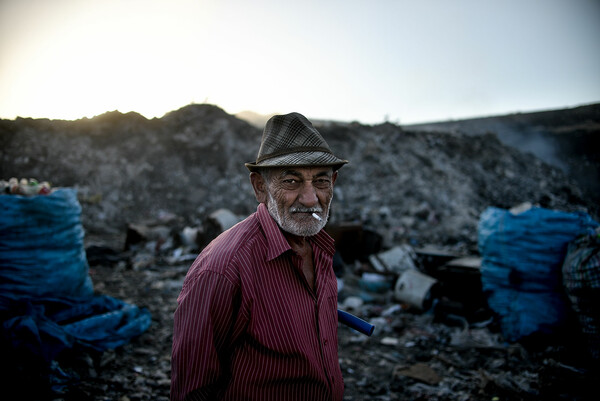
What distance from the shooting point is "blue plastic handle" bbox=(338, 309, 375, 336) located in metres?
1.61

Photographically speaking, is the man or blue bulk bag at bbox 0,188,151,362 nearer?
the man

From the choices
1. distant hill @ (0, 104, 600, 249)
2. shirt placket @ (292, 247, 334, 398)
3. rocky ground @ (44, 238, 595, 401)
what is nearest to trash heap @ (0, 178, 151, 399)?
rocky ground @ (44, 238, 595, 401)

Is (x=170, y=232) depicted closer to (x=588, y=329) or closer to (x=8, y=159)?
(x=8, y=159)

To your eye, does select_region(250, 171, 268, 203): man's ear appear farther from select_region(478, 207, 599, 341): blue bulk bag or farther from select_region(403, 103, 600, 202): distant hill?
select_region(403, 103, 600, 202): distant hill

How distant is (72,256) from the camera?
3299 mm

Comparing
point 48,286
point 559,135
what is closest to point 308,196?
point 48,286

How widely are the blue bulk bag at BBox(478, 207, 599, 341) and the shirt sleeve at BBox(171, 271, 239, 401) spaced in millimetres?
3715

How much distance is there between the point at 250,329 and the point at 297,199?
0.59 m

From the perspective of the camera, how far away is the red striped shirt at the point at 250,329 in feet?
3.69

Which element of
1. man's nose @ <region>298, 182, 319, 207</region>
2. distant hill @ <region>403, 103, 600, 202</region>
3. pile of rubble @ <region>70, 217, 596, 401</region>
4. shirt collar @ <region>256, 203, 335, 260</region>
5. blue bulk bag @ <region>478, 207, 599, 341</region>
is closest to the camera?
shirt collar @ <region>256, 203, 335, 260</region>

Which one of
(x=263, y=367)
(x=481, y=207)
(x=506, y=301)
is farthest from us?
(x=481, y=207)

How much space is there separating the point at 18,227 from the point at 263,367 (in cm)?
311

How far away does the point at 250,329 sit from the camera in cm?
120

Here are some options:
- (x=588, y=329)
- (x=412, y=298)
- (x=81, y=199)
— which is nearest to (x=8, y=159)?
(x=81, y=199)
